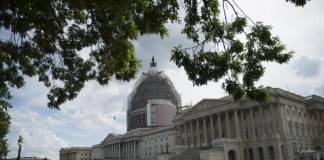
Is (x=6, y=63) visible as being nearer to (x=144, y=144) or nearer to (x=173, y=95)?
(x=144, y=144)

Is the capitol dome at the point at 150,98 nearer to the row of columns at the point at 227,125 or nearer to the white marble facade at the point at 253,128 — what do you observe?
the white marble facade at the point at 253,128

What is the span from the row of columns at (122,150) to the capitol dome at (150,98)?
983cm

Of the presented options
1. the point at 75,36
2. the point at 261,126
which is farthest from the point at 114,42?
the point at 261,126

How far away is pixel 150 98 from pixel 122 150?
2143 centimetres

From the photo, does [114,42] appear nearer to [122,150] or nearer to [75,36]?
[75,36]

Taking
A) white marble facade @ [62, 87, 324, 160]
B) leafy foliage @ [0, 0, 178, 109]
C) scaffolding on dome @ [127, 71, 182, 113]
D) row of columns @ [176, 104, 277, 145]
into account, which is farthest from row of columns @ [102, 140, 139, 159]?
leafy foliage @ [0, 0, 178, 109]

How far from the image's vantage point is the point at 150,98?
13125 cm

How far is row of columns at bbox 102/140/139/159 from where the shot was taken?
404ft

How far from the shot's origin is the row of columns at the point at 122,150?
404 ft

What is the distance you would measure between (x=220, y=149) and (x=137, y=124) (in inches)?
2678

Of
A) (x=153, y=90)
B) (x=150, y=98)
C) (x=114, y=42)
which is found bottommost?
(x=114, y=42)

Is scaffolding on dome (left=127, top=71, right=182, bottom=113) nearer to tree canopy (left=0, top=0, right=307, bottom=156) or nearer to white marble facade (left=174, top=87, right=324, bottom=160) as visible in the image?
white marble facade (left=174, top=87, right=324, bottom=160)

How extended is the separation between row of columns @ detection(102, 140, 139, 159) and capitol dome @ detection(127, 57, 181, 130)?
387 inches

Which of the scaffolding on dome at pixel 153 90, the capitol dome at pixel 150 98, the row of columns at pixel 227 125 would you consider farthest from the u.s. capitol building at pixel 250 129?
the scaffolding on dome at pixel 153 90
